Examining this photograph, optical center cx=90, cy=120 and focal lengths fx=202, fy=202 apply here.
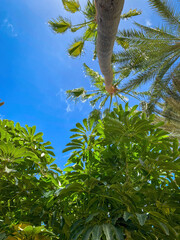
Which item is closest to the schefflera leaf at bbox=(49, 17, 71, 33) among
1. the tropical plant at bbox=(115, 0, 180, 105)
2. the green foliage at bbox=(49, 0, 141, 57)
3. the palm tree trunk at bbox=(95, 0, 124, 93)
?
the green foliage at bbox=(49, 0, 141, 57)

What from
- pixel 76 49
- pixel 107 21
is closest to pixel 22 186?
pixel 107 21

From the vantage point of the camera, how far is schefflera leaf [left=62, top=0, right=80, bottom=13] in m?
6.90

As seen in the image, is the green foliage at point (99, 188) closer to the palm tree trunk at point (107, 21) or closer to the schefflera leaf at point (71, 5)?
the palm tree trunk at point (107, 21)

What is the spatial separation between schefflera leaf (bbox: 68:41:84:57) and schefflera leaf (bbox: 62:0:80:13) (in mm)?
1086

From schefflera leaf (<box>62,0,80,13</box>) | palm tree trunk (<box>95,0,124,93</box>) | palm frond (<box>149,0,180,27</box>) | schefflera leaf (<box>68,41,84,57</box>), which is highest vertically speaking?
schefflera leaf (<box>62,0,80,13</box>)

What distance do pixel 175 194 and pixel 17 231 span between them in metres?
1.01

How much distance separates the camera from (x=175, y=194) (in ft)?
4.43

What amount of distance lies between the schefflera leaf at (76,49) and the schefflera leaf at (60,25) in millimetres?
631

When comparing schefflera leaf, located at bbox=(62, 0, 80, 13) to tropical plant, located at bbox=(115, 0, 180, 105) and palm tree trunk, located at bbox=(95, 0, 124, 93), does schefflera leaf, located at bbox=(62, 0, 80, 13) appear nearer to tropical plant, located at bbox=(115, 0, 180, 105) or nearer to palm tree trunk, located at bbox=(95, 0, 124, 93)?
tropical plant, located at bbox=(115, 0, 180, 105)

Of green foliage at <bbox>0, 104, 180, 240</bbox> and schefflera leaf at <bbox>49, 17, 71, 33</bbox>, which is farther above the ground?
schefflera leaf at <bbox>49, 17, 71, 33</bbox>

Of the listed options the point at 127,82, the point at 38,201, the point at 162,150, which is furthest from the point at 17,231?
the point at 127,82

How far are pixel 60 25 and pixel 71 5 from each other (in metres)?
0.75

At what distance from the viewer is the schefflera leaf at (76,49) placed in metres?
7.54

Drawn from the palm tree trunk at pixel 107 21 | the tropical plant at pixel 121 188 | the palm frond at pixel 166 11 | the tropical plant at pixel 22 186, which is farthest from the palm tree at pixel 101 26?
the palm frond at pixel 166 11
